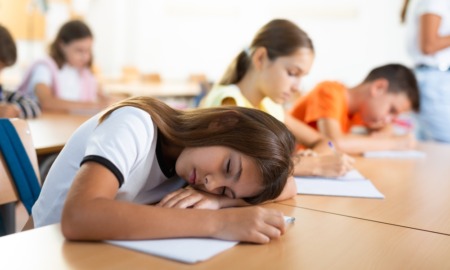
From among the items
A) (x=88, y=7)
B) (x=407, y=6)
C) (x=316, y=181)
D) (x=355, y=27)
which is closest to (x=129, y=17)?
(x=88, y=7)

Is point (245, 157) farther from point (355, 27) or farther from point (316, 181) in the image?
point (355, 27)

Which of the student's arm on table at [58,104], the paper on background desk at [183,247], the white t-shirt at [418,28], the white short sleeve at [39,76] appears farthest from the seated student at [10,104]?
the white t-shirt at [418,28]

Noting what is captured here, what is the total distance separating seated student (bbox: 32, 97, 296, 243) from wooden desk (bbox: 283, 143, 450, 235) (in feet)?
0.37

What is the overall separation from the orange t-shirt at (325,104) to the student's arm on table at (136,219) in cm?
127

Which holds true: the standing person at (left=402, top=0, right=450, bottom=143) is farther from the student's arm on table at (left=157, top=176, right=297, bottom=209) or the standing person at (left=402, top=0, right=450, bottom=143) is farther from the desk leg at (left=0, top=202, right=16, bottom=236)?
the desk leg at (left=0, top=202, right=16, bottom=236)

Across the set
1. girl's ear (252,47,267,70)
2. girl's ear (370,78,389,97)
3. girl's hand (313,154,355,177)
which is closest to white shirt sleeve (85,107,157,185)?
girl's hand (313,154,355,177)

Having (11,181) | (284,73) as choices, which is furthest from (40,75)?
(11,181)

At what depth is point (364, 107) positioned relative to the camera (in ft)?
7.24

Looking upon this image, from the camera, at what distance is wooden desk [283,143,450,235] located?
0.99 m

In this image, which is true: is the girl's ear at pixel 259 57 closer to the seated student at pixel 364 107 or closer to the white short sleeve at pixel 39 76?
the seated student at pixel 364 107

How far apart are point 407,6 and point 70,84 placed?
2.04 metres

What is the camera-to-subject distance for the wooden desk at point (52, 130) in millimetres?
1569

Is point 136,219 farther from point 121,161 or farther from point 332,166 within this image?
point 332,166

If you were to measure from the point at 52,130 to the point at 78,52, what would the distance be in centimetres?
122
